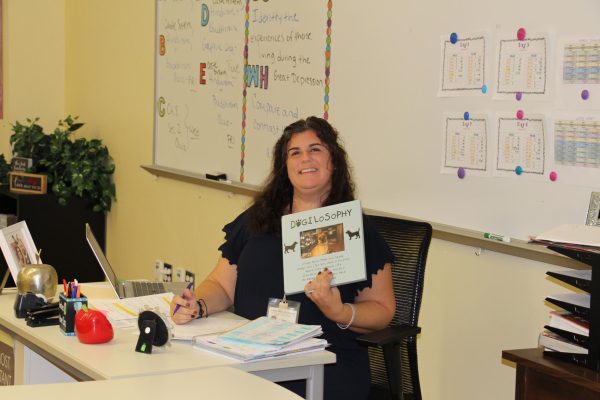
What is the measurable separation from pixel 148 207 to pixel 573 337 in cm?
363

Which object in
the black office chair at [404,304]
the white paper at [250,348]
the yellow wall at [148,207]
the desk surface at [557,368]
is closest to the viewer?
the desk surface at [557,368]

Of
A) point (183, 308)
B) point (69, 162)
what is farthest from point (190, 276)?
point (183, 308)

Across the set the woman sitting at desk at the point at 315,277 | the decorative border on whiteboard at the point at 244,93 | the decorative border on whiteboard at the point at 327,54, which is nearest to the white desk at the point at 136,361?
the woman sitting at desk at the point at 315,277

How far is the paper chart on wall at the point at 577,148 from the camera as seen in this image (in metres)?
2.84

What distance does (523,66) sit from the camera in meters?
3.05

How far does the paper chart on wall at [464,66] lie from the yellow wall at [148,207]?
0.55 m

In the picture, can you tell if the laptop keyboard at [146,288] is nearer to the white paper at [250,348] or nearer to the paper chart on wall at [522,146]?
the white paper at [250,348]

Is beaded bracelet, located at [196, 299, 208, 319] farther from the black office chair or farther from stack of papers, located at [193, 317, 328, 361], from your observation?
the black office chair

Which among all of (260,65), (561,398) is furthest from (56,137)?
(561,398)

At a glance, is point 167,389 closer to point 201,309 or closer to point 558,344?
point 201,309

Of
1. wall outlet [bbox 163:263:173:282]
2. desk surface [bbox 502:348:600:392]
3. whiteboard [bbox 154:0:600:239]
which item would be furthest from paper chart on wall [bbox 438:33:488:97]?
wall outlet [bbox 163:263:173:282]

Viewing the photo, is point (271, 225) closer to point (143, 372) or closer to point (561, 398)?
point (143, 372)

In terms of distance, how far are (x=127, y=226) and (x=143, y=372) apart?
11.9 ft

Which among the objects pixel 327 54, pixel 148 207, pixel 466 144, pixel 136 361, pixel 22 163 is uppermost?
pixel 327 54
